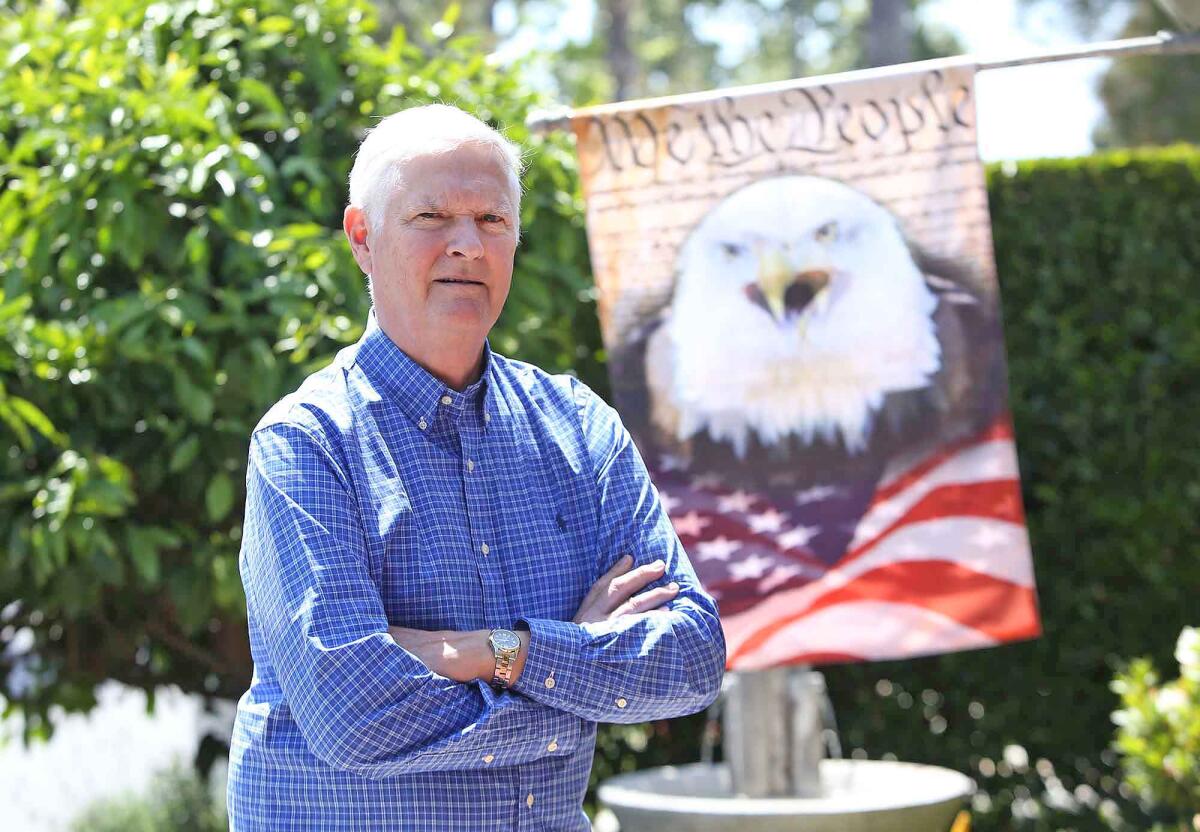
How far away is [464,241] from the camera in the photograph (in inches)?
80.3

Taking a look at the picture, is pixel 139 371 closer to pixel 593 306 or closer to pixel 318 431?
pixel 593 306

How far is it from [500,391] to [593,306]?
240 centimetres

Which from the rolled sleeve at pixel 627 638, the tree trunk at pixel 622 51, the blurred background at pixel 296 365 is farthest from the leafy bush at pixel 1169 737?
the tree trunk at pixel 622 51

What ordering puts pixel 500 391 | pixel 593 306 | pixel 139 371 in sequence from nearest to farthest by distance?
pixel 500 391 < pixel 139 371 < pixel 593 306

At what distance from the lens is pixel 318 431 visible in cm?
201

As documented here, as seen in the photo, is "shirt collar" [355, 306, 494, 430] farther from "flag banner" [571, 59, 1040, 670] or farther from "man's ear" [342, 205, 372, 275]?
"flag banner" [571, 59, 1040, 670]

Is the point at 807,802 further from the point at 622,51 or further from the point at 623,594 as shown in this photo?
the point at 622,51

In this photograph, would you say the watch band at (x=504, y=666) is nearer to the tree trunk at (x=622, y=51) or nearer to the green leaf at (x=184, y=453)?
the green leaf at (x=184, y=453)

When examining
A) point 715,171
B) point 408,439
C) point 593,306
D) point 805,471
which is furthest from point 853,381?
point 408,439

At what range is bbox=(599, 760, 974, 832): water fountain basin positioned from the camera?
3.73m

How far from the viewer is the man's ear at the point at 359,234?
213 cm

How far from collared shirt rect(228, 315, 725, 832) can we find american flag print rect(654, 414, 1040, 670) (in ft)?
5.40

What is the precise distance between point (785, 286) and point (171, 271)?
1.55 meters

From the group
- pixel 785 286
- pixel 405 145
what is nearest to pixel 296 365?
pixel 785 286
